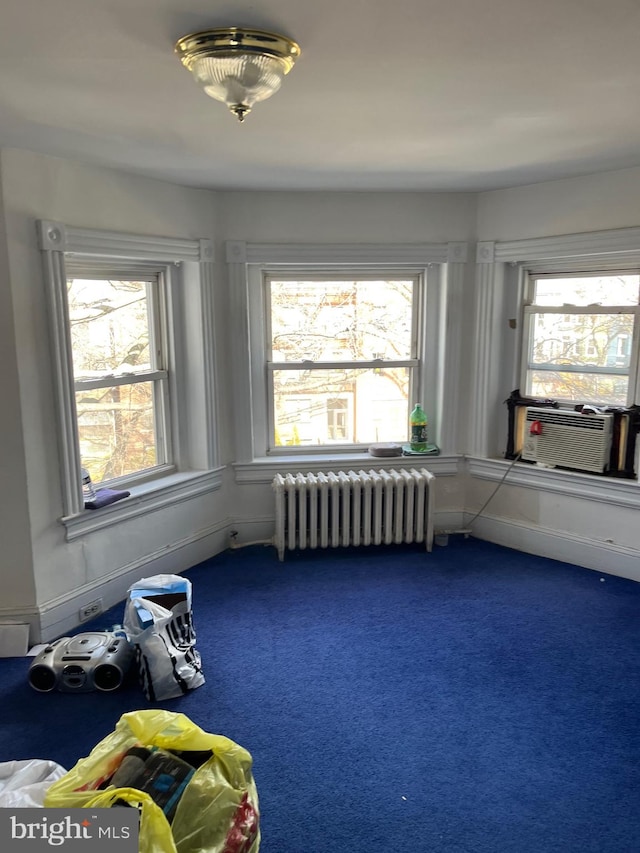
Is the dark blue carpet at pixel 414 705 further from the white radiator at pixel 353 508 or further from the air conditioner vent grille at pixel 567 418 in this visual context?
the air conditioner vent grille at pixel 567 418

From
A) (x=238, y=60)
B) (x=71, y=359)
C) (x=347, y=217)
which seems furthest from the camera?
(x=347, y=217)

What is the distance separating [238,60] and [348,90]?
1.65ft

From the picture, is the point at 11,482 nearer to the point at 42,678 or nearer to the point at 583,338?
the point at 42,678

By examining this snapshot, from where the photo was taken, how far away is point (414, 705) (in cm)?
265

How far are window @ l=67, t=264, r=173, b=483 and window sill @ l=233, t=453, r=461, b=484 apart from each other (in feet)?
1.89

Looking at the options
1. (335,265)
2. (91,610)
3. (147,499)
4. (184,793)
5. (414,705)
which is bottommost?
(414,705)

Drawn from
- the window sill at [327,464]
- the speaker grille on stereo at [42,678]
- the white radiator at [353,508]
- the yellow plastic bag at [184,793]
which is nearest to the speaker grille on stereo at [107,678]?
the speaker grille on stereo at [42,678]

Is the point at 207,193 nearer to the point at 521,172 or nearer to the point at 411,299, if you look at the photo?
the point at 411,299

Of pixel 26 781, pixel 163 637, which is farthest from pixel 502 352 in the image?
pixel 26 781

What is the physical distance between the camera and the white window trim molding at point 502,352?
12.3 ft

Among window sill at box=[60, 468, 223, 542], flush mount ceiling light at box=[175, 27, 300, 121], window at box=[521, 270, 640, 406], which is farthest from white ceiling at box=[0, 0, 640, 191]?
window sill at box=[60, 468, 223, 542]

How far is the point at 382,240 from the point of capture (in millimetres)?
4133

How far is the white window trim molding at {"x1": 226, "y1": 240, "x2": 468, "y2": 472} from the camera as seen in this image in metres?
4.06

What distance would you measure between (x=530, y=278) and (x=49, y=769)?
3775 millimetres
